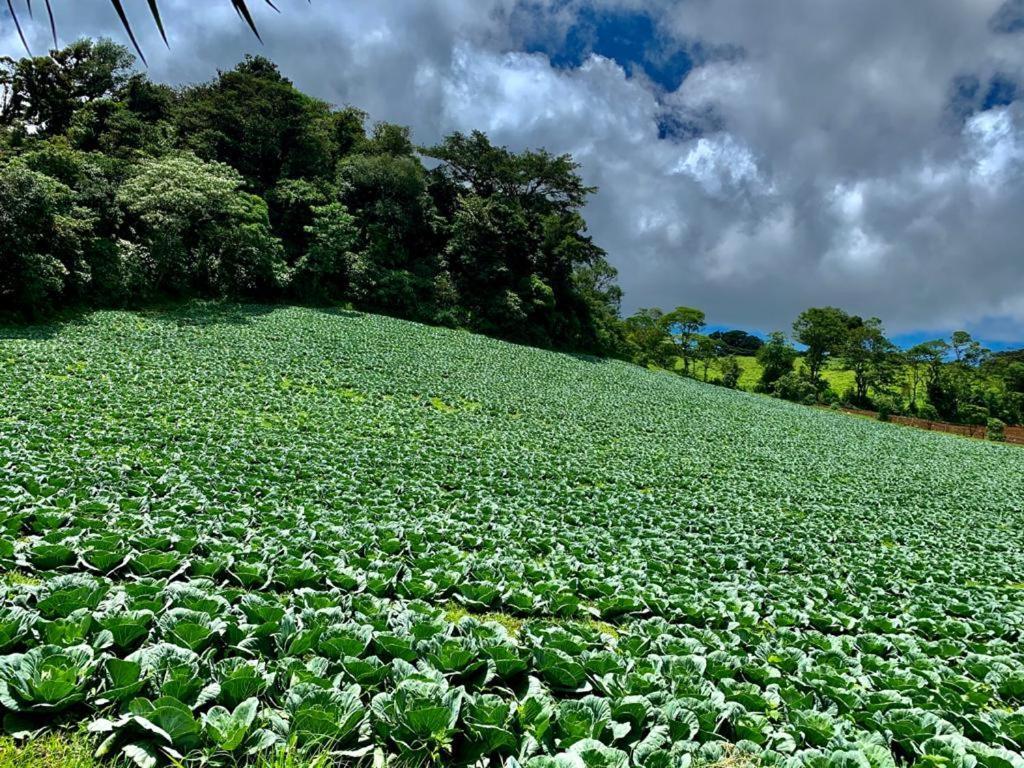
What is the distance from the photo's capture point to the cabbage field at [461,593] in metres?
3.29

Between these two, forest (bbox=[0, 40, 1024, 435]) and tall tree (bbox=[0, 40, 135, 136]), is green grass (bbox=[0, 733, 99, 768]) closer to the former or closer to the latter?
forest (bbox=[0, 40, 1024, 435])

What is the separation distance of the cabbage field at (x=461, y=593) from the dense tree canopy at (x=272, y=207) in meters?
13.4

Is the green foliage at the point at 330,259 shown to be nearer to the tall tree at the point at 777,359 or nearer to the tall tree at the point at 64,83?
the tall tree at the point at 64,83

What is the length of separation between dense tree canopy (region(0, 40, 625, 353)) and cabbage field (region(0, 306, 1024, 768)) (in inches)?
526

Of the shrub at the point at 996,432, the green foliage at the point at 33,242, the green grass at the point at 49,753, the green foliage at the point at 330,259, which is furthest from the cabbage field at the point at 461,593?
the shrub at the point at 996,432

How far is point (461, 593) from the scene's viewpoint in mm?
6137

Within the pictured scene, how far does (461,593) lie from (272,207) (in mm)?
40895

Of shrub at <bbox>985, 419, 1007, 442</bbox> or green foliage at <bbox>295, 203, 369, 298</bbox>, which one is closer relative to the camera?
green foliage at <bbox>295, 203, 369, 298</bbox>

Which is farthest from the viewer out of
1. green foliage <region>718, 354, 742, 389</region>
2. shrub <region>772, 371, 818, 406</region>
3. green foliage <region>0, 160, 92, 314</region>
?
green foliage <region>718, 354, 742, 389</region>

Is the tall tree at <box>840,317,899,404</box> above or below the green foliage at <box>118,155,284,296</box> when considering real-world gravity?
above

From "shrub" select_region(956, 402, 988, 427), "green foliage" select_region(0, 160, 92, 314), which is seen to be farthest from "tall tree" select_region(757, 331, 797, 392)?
"green foliage" select_region(0, 160, 92, 314)

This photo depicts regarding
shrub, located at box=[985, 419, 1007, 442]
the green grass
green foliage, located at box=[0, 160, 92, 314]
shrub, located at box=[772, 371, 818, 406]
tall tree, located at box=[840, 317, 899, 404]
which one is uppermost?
tall tree, located at box=[840, 317, 899, 404]

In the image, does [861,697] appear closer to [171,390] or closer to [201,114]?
[171,390]

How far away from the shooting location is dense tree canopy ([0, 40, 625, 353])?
89.8 ft
